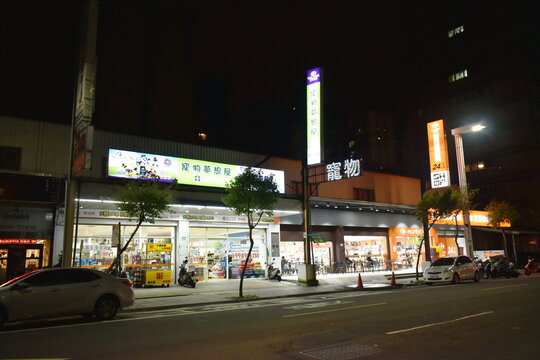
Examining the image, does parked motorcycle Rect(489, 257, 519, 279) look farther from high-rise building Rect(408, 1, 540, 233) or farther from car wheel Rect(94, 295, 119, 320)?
car wheel Rect(94, 295, 119, 320)

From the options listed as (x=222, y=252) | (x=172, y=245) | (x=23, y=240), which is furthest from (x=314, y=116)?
(x=23, y=240)

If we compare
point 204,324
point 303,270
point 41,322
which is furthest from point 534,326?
point 303,270

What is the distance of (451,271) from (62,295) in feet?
62.1

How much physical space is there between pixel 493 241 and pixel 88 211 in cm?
4625

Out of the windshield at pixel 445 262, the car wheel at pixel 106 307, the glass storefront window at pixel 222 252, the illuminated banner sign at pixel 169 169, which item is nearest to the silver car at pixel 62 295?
the car wheel at pixel 106 307

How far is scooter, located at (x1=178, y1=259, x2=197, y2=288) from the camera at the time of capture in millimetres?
21020

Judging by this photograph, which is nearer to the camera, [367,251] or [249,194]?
[249,194]

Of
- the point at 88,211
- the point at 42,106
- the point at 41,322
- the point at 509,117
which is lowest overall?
the point at 41,322

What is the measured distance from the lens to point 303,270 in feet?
72.6

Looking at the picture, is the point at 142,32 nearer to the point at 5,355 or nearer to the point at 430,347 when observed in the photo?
the point at 5,355

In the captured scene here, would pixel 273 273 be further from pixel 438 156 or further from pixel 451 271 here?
pixel 438 156

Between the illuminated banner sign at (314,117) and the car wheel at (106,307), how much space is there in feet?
45.0

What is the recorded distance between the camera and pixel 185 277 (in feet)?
70.5

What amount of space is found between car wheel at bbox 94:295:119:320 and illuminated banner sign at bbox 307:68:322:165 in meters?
13.7
